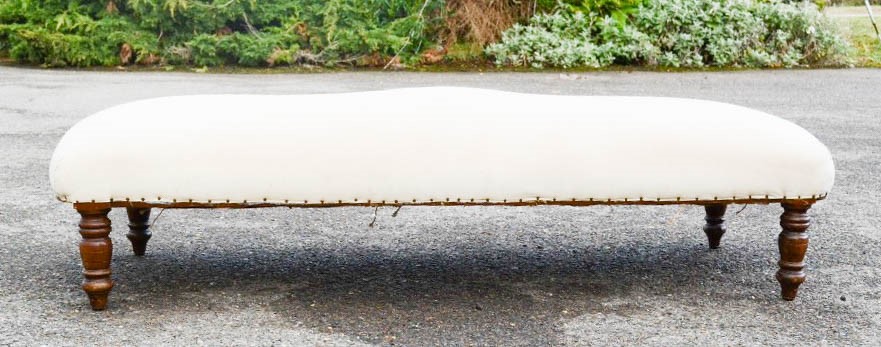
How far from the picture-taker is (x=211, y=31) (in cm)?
1266

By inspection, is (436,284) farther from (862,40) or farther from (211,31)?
(862,40)

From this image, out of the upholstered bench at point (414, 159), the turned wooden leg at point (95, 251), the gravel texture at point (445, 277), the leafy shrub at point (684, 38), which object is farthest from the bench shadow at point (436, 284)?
the leafy shrub at point (684, 38)

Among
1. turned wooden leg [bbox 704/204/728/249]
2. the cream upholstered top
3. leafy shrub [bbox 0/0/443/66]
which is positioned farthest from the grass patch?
the cream upholstered top

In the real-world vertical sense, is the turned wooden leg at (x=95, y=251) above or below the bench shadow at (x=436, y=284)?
above

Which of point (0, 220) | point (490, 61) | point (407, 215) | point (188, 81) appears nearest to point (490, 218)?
point (407, 215)

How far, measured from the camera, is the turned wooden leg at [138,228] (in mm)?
3609

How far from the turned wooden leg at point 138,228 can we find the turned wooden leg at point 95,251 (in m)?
0.63

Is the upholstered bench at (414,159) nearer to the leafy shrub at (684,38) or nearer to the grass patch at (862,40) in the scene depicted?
the leafy shrub at (684,38)

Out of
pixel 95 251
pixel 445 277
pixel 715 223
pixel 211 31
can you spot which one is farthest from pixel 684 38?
pixel 95 251

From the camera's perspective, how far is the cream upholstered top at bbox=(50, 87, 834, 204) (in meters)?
2.90

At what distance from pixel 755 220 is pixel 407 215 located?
1553 millimetres

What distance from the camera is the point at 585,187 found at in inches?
117

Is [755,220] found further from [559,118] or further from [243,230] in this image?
[243,230]

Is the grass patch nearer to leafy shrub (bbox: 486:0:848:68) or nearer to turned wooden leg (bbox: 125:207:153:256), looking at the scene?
leafy shrub (bbox: 486:0:848:68)
